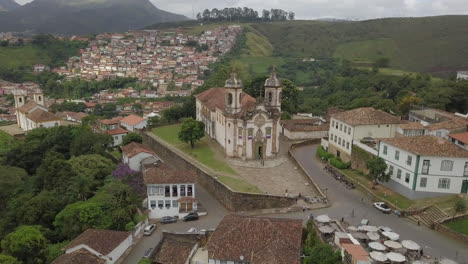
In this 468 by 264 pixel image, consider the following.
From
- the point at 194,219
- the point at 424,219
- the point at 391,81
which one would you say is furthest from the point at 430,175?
the point at 391,81

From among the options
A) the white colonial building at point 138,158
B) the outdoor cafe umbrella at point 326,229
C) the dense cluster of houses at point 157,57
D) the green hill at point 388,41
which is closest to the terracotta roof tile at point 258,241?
the outdoor cafe umbrella at point 326,229

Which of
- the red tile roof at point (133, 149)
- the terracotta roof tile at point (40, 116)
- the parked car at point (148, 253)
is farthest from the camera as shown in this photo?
the terracotta roof tile at point (40, 116)

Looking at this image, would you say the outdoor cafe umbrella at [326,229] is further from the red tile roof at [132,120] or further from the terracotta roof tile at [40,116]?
the terracotta roof tile at [40,116]

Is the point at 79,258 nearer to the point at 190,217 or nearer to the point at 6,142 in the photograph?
the point at 190,217

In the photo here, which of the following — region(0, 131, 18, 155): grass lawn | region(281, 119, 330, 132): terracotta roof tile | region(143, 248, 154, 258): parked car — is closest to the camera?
region(143, 248, 154, 258): parked car

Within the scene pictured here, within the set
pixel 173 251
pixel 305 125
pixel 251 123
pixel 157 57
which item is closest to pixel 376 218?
pixel 173 251

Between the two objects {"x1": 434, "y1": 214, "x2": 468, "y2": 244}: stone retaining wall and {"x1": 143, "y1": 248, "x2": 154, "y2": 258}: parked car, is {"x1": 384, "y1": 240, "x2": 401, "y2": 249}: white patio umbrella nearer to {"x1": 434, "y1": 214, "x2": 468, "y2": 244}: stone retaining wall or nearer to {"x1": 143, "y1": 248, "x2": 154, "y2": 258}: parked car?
{"x1": 434, "y1": 214, "x2": 468, "y2": 244}: stone retaining wall

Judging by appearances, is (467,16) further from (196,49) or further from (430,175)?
(430,175)

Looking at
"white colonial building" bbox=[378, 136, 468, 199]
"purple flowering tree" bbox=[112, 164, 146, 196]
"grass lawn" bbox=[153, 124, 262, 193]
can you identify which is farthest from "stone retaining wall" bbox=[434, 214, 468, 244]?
"purple flowering tree" bbox=[112, 164, 146, 196]
